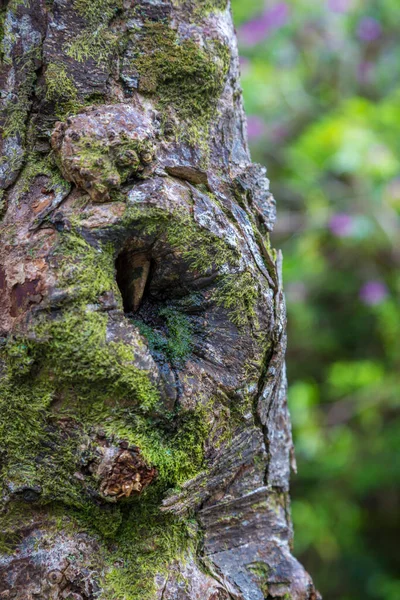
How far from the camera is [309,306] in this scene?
354cm

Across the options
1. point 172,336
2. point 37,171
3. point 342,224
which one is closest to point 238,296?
point 172,336

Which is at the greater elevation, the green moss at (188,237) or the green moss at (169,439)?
the green moss at (188,237)

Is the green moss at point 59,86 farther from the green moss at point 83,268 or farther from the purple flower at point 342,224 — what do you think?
the purple flower at point 342,224

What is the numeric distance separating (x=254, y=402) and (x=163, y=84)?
1.84 feet

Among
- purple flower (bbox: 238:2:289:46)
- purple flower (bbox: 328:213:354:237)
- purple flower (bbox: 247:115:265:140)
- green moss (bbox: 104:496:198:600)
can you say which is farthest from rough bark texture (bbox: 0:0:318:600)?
purple flower (bbox: 238:2:289:46)

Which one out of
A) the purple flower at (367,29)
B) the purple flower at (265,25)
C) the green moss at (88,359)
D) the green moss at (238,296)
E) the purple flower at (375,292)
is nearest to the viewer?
the green moss at (88,359)

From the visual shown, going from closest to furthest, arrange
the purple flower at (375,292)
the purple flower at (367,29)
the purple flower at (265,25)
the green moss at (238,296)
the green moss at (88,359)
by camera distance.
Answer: the green moss at (88,359) → the green moss at (238,296) → the purple flower at (375,292) → the purple flower at (265,25) → the purple flower at (367,29)

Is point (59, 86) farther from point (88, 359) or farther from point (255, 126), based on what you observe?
point (255, 126)

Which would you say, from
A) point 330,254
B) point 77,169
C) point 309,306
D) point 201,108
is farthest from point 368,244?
point 77,169

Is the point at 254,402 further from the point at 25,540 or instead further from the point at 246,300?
the point at 25,540

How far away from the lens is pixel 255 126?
3.06 meters

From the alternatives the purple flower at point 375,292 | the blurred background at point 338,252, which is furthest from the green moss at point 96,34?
the purple flower at point 375,292

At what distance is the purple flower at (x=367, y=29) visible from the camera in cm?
355

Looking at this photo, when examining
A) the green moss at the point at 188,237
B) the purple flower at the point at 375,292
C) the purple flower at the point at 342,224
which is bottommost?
the green moss at the point at 188,237
